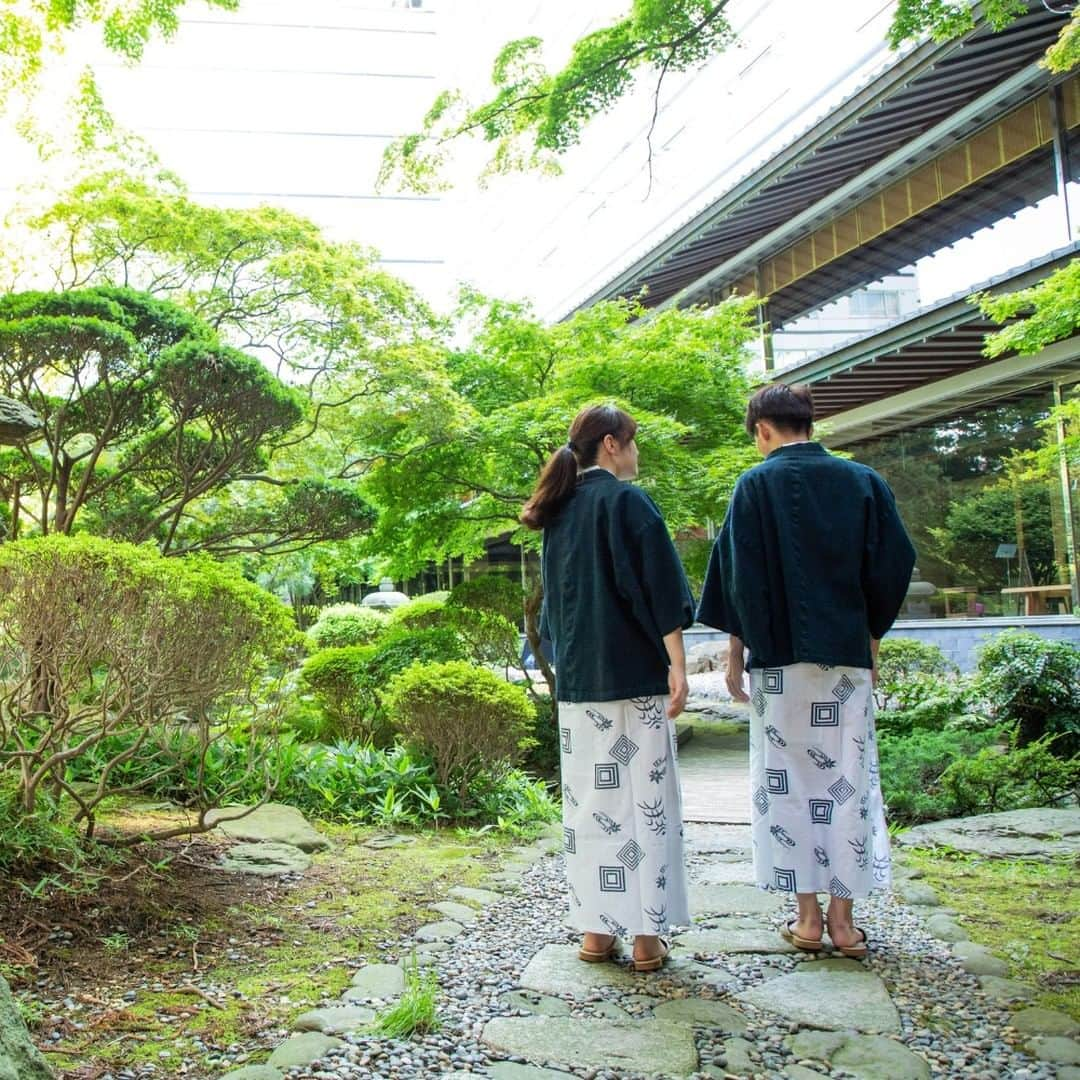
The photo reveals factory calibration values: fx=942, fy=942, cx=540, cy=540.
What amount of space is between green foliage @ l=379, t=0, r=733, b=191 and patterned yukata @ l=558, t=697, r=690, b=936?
4227 millimetres

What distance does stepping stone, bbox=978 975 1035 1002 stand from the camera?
8.75 feet

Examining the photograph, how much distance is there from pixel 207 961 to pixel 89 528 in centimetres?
595

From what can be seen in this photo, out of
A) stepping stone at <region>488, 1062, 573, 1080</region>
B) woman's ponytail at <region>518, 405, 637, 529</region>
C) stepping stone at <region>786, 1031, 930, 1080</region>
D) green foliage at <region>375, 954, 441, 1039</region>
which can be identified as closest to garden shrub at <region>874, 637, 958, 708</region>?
woman's ponytail at <region>518, 405, 637, 529</region>

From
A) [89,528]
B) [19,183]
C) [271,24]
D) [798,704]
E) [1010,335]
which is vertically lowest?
[798,704]

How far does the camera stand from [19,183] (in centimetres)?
895

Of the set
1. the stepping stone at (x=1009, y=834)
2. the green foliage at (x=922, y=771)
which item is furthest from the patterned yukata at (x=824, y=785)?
the green foliage at (x=922, y=771)

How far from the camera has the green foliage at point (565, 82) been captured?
553cm

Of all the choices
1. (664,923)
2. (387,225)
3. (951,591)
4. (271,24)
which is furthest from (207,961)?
(271,24)

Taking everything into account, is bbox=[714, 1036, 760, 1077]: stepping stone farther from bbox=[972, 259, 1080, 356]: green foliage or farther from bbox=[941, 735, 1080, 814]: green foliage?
bbox=[972, 259, 1080, 356]: green foliage

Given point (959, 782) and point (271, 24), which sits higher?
point (271, 24)

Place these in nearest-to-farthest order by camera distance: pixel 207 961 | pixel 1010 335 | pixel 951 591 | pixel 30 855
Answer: pixel 207 961 < pixel 30 855 < pixel 1010 335 < pixel 951 591

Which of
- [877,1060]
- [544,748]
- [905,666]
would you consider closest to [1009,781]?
[877,1060]

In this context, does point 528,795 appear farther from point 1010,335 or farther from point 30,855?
point 1010,335

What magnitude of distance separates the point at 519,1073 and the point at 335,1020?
1.90ft
